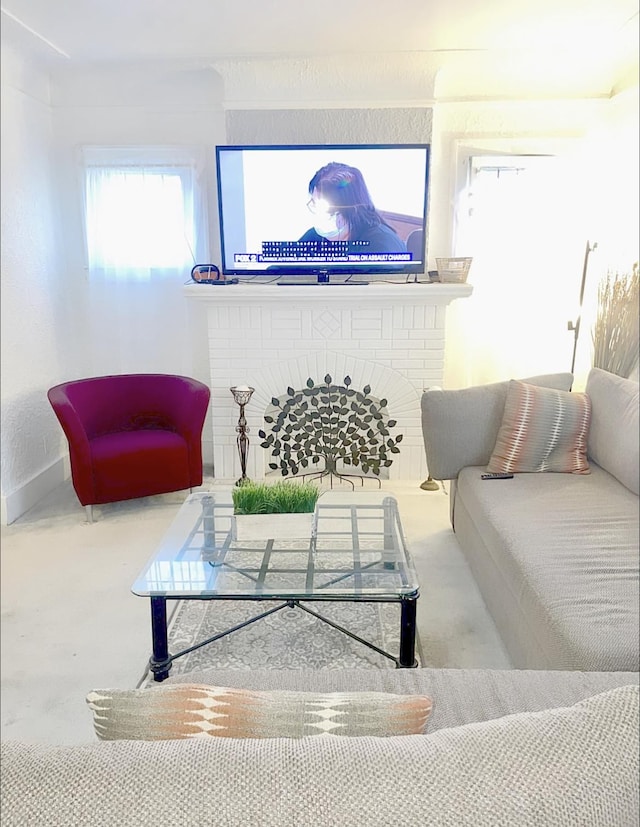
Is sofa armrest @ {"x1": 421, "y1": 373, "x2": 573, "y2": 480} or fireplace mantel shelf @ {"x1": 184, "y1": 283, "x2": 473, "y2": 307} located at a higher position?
fireplace mantel shelf @ {"x1": 184, "y1": 283, "x2": 473, "y2": 307}

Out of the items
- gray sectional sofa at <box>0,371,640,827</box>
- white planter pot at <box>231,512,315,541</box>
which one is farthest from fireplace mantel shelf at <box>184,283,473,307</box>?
gray sectional sofa at <box>0,371,640,827</box>

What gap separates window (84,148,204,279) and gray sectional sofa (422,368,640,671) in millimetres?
1749

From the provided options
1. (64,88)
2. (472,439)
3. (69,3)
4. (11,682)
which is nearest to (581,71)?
(472,439)

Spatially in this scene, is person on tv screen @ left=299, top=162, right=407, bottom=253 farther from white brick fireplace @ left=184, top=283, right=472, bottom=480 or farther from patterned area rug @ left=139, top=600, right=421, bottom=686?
patterned area rug @ left=139, top=600, right=421, bottom=686

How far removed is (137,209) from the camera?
3408 millimetres

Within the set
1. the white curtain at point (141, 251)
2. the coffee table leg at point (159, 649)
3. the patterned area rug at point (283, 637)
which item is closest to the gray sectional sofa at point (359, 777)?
the coffee table leg at point (159, 649)

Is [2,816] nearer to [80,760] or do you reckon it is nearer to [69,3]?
[80,760]

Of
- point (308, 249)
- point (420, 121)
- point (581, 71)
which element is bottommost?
point (308, 249)

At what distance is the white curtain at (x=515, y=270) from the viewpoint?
3.41 metres

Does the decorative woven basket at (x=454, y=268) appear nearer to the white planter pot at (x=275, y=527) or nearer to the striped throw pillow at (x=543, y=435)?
the striped throw pillow at (x=543, y=435)

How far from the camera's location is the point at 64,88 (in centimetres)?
336

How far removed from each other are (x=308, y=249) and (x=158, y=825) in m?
2.98

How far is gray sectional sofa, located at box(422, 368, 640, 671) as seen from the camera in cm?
146

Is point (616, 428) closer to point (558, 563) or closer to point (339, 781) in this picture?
point (558, 563)
